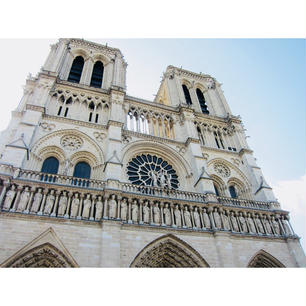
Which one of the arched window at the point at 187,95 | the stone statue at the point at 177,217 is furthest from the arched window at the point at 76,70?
the stone statue at the point at 177,217

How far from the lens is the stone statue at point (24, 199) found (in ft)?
28.7

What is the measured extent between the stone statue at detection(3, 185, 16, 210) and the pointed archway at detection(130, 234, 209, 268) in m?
5.07

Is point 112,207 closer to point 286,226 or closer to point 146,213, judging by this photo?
point 146,213

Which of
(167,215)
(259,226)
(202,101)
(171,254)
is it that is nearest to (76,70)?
(202,101)

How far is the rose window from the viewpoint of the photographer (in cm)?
1280

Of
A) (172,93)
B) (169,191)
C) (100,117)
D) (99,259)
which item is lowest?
(99,259)

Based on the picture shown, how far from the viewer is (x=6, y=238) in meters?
8.02

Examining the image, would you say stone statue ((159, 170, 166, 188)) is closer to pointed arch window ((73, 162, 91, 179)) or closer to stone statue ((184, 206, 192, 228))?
stone statue ((184, 206, 192, 228))

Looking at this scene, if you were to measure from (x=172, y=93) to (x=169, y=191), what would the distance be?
33.4 feet

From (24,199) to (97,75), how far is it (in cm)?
1189

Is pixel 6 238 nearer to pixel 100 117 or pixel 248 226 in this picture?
pixel 100 117

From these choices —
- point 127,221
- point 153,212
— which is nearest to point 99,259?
point 127,221

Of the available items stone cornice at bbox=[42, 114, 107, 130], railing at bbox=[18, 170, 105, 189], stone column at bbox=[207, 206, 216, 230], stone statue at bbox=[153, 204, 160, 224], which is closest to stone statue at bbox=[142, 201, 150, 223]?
stone statue at bbox=[153, 204, 160, 224]

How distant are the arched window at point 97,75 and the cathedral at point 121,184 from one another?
167mm
